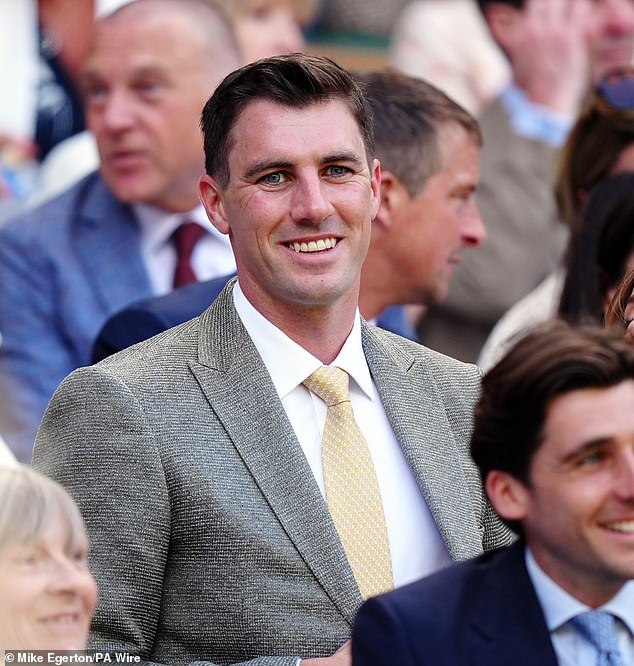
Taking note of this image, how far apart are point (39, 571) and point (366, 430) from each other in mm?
861

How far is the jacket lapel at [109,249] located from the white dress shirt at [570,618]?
105 inches

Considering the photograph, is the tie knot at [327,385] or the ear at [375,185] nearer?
the tie knot at [327,385]

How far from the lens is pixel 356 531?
10.0 feet

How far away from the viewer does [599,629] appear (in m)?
2.47

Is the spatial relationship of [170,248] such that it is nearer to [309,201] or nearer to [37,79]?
[37,79]

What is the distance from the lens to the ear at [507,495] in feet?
8.27

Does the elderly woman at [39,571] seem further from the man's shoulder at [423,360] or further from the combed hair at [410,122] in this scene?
the combed hair at [410,122]

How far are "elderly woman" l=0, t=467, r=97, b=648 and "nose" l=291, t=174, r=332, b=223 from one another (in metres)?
0.85

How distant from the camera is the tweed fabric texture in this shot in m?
2.46

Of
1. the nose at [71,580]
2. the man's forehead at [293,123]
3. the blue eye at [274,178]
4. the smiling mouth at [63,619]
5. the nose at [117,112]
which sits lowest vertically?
the smiling mouth at [63,619]

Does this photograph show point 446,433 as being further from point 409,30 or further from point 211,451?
point 409,30

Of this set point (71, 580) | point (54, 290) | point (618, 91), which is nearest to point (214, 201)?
point (71, 580)

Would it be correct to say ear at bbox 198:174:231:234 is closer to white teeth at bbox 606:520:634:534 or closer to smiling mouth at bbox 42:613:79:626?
smiling mouth at bbox 42:613:79:626

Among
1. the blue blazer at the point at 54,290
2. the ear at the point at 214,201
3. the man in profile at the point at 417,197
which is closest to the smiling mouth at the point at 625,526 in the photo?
the ear at the point at 214,201
